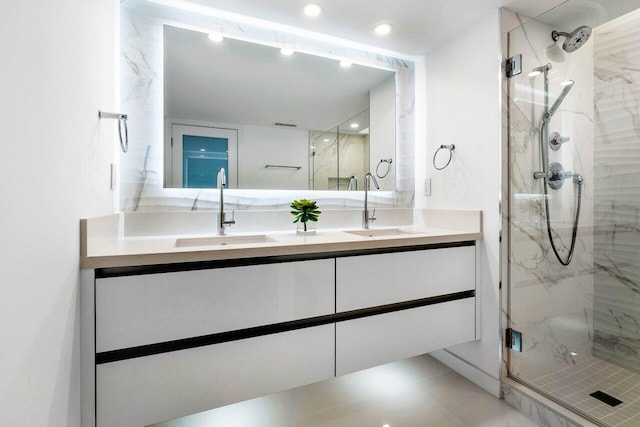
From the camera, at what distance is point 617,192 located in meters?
1.63

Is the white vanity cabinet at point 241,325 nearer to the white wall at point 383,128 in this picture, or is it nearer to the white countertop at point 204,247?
the white countertop at point 204,247

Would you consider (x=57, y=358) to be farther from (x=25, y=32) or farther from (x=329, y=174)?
(x=329, y=174)

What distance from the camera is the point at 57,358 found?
0.79 m

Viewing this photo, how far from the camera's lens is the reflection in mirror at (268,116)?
5.76ft

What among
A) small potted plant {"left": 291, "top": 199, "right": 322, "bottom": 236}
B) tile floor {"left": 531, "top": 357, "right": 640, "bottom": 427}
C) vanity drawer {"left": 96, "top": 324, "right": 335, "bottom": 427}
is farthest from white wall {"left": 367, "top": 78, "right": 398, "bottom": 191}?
tile floor {"left": 531, "top": 357, "right": 640, "bottom": 427}

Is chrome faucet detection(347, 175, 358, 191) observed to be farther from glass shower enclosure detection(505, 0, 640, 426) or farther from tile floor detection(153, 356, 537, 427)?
tile floor detection(153, 356, 537, 427)

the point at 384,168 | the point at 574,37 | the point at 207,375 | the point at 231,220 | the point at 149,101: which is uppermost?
the point at 574,37

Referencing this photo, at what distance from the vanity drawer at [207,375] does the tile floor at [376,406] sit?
1.33ft

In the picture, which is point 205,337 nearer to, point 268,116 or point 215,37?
point 268,116

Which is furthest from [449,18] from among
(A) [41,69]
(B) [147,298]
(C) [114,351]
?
(C) [114,351]

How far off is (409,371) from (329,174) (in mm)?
1410

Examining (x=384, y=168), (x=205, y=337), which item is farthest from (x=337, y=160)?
(x=205, y=337)

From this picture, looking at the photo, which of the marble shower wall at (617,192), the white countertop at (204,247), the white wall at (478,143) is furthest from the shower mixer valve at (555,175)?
the white countertop at (204,247)

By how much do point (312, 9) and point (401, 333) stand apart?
1.82 meters
